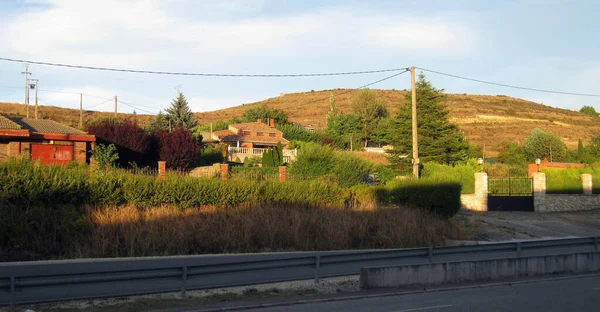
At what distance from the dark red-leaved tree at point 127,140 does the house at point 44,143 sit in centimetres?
427

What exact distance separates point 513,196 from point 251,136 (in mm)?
35763

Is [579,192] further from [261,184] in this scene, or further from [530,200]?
[261,184]

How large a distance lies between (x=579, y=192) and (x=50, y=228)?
32.6 meters

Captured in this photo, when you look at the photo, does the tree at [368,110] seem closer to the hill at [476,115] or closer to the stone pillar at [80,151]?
the hill at [476,115]

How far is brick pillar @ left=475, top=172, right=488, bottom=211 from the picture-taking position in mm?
37062

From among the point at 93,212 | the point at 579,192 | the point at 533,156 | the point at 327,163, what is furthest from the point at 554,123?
the point at 93,212

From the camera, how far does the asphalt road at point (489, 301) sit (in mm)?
12086

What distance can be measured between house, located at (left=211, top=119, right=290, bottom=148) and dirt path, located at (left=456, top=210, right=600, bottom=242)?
31.6 meters

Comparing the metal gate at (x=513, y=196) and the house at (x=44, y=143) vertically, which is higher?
the house at (x=44, y=143)

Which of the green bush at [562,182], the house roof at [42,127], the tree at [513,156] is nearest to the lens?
the house roof at [42,127]

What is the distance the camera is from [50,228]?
779 inches

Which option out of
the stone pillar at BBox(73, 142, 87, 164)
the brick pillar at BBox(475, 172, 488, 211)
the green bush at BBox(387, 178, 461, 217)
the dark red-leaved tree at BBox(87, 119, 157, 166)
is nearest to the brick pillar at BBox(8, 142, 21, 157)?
the stone pillar at BBox(73, 142, 87, 164)

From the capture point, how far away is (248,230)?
21.3 metres

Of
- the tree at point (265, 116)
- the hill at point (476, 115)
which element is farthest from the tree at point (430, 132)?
the tree at point (265, 116)
